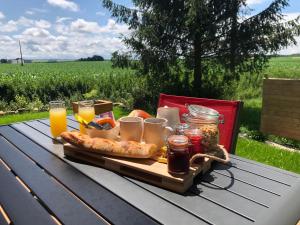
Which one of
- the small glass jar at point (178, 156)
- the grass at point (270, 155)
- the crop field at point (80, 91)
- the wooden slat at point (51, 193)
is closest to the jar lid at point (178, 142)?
the small glass jar at point (178, 156)

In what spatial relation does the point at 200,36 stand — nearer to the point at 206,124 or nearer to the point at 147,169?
the point at 206,124

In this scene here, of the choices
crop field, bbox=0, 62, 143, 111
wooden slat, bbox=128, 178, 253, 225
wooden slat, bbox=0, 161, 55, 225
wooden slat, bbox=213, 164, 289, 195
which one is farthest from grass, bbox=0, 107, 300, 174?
crop field, bbox=0, 62, 143, 111

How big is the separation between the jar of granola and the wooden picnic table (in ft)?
0.48

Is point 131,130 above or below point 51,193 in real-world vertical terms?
above

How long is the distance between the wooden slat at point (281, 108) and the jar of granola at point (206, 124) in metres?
4.10

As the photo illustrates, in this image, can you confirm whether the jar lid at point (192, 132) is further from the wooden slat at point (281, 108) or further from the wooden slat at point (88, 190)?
the wooden slat at point (281, 108)

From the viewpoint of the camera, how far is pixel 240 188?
4.30ft

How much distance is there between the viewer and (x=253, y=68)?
8.31 metres

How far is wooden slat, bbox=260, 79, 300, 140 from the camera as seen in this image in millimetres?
5172

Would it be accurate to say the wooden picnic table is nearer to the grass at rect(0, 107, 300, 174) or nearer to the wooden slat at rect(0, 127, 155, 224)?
the wooden slat at rect(0, 127, 155, 224)

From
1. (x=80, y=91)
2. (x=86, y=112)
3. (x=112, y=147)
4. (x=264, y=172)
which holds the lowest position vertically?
(x=80, y=91)

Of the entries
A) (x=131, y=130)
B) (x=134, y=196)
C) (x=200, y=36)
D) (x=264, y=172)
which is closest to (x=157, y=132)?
(x=131, y=130)

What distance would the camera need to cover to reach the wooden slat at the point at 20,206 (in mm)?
1065

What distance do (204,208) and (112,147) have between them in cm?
60
